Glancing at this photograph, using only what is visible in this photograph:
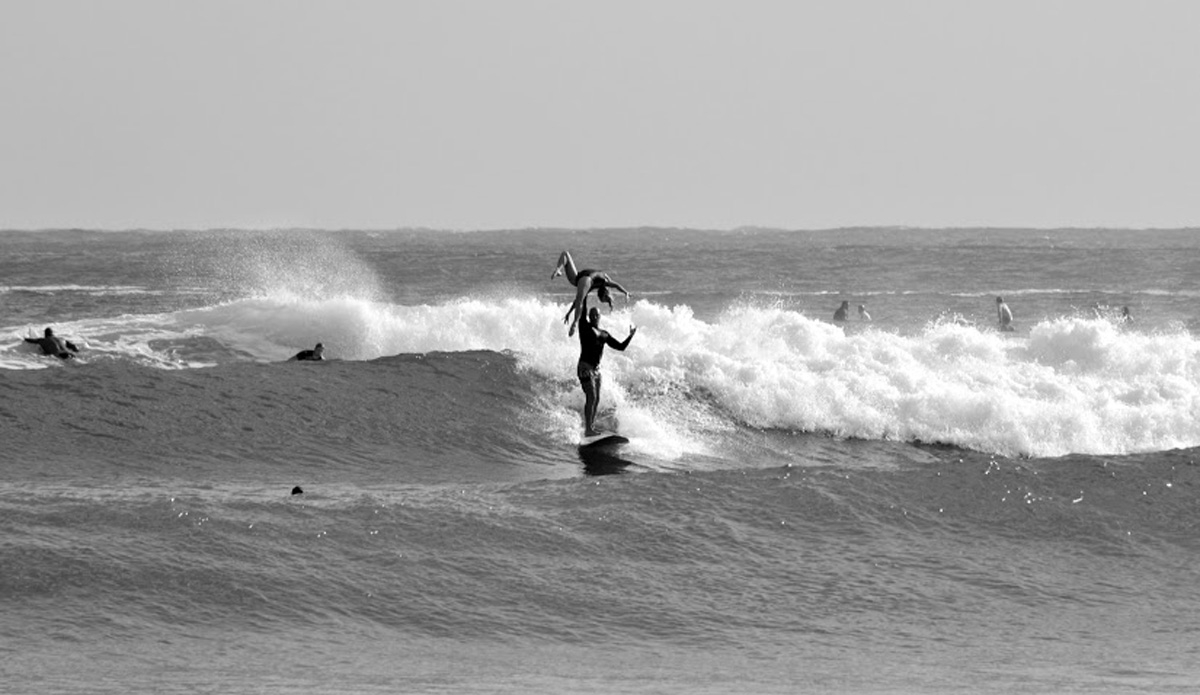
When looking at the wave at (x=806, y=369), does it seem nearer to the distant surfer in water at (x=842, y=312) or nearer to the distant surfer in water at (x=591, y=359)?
the distant surfer in water at (x=591, y=359)

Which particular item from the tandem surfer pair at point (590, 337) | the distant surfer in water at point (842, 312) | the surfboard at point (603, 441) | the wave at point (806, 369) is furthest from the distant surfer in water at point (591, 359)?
the distant surfer in water at point (842, 312)

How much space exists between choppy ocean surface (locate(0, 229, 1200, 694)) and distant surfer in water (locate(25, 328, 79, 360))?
0.80 feet

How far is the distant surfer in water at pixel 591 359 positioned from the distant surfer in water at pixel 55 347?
31.8 ft

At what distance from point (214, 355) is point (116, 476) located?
11.1 m

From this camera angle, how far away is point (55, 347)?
2281 cm

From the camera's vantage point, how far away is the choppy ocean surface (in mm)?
9031

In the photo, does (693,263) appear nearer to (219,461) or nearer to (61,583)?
(219,461)

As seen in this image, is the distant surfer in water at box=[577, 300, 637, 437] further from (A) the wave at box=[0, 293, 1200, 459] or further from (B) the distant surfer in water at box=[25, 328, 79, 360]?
(B) the distant surfer in water at box=[25, 328, 79, 360]

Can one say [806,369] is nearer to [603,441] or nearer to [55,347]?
[603,441]

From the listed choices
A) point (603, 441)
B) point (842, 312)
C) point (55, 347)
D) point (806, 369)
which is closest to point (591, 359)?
point (603, 441)

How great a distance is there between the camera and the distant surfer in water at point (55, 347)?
22.7m

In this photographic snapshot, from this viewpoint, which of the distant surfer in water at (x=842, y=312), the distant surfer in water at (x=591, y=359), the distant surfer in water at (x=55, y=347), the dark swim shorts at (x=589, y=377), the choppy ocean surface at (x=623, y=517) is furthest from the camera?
the distant surfer in water at (x=842, y=312)

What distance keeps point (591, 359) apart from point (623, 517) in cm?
442

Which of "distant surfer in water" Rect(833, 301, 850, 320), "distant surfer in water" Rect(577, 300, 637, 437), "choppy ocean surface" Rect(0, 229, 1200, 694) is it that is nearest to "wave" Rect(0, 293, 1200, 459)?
"choppy ocean surface" Rect(0, 229, 1200, 694)
